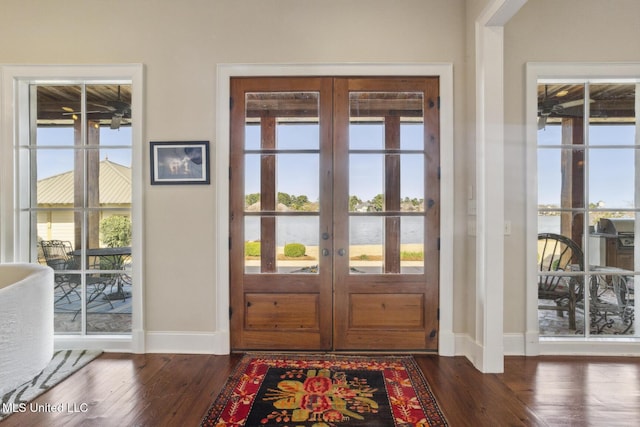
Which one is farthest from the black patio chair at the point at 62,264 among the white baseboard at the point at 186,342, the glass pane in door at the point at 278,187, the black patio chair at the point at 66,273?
the glass pane in door at the point at 278,187

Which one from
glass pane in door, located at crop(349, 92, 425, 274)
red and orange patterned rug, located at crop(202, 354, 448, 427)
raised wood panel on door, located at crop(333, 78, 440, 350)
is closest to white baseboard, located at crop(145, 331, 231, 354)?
red and orange patterned rug, located at crop(202, 354, 448, 427)

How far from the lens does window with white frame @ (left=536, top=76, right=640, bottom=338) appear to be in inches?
121

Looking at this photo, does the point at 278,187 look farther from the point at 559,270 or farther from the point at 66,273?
the point at 559,270

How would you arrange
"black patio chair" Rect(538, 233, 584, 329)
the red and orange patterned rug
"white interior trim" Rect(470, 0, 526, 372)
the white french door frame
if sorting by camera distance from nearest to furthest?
the red and orange patterned rug → "white interior trim" Rect(470, 0, 526, 372) → the white french door frame → "black patio chair" Rect(538, 233, 584, 329)

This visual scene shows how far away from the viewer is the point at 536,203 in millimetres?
2961

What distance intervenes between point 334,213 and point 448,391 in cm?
156

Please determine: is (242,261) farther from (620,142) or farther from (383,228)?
(620,142)

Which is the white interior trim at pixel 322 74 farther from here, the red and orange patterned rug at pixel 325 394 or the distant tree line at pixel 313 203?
the red and orange patterned rug at pixel 325 394

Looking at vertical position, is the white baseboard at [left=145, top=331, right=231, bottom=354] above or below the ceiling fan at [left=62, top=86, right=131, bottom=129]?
below

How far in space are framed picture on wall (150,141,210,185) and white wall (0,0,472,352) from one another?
7cm

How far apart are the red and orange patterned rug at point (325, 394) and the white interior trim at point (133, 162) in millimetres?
1093

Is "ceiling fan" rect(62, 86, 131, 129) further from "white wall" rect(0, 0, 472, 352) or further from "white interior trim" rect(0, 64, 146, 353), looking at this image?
"white wall" rect(0, 0, 472, 352)

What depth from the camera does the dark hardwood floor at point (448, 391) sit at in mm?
2059

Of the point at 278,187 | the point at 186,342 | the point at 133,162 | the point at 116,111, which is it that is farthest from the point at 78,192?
the point at 278,187
